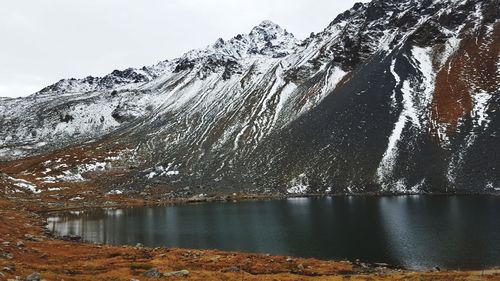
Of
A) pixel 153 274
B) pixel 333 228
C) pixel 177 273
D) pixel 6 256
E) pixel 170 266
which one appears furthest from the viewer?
pixel 333 228

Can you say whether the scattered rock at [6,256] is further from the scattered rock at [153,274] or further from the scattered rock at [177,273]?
the scattered rock at [177,273]

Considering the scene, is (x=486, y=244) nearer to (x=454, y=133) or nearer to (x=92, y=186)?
(x=454, y=133)

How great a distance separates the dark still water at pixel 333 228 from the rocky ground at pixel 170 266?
8362 mm

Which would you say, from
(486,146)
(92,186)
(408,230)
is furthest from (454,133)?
(92,186)

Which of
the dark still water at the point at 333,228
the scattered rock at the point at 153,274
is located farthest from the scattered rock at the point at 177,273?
the dark still water at the point at 333,228

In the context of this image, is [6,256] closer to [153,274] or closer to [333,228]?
[153,274]

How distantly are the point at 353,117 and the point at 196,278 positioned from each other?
466 ft

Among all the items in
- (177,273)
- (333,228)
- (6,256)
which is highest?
(6,256)

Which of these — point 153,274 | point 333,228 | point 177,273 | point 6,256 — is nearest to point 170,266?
point 177,273

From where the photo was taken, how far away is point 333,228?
78.3 meters

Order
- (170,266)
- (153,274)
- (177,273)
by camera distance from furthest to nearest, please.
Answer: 1. (170,266)
2. (177,273)
3. (153,274)

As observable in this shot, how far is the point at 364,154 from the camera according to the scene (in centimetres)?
15325

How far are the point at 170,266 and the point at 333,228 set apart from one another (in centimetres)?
3803

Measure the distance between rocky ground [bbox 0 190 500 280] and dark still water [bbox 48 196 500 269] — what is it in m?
8.36
